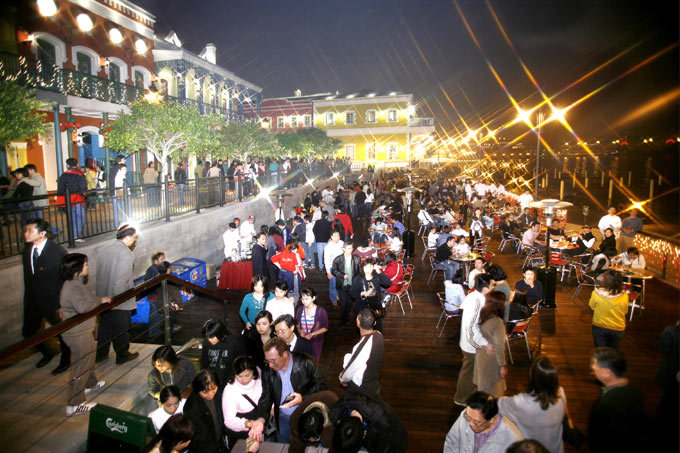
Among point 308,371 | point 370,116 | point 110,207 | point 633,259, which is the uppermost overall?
point 370,116

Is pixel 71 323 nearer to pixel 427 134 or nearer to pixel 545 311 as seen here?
pixel 545 311

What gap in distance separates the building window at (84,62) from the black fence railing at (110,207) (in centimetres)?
902

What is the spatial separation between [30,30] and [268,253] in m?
12.9

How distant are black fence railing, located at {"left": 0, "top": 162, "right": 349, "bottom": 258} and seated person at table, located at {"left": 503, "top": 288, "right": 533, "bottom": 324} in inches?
277

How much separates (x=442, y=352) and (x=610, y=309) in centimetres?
259

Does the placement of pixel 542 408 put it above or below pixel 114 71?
below

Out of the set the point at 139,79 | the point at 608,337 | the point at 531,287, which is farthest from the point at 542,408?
the point at 139,79

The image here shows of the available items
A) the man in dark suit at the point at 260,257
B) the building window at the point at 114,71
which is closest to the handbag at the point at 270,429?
the man in dark suit at the point at 260,257

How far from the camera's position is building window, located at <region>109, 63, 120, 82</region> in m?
18.9

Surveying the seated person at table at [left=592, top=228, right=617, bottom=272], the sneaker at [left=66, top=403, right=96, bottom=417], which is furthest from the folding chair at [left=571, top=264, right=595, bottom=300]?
the sneaker at [left=66, top=403, right=96, bottom=417]

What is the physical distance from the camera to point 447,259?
9.79 metres

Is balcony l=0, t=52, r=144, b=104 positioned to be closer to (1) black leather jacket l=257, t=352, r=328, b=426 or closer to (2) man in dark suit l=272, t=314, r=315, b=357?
(2) man in dark suit l=272, t=314, r=315, b=357

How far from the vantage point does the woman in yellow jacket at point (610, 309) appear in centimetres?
514

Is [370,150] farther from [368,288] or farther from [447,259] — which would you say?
[368,288]
